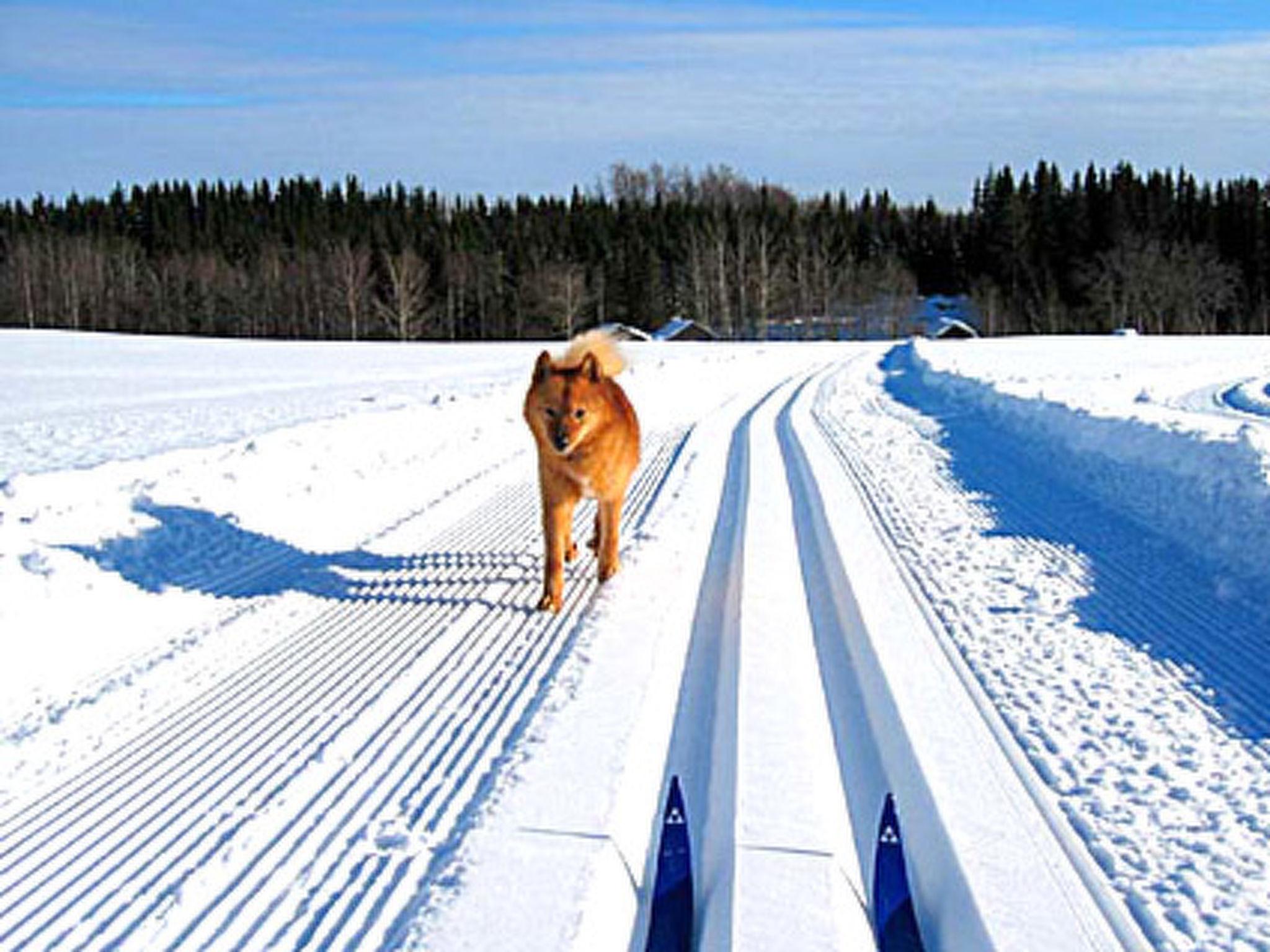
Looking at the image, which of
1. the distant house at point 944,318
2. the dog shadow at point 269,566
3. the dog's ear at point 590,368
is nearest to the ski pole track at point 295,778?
the dog shadow at point 269,566

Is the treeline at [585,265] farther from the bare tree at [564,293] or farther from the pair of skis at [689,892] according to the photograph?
the pair of skis at [689,892]

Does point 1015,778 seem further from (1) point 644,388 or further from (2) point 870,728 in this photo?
(1) point 644,388

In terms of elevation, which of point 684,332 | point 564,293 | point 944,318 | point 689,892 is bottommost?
point 689,892

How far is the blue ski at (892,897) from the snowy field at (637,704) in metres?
0.04

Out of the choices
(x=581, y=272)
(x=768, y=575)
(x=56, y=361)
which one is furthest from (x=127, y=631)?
(x=581, y=272)

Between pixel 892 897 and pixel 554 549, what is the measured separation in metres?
3.55

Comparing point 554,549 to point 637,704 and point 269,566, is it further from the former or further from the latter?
point 269,566

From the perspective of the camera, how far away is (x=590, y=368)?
6746 mm

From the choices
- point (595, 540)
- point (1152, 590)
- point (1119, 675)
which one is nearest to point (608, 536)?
point (595, 540)

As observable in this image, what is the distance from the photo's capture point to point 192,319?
85.9m

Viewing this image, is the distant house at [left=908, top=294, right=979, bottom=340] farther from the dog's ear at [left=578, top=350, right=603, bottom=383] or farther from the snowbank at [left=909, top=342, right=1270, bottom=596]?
the dog's ear at [left=578, top=350, right=603, bottom=383]

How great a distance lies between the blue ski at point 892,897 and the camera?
127 inches

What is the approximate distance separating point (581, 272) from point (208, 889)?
8618 cm

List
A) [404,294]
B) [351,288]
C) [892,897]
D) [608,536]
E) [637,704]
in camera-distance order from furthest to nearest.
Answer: [351,288] < [404,294] < [608,536] < [637,704] < [892,897]
